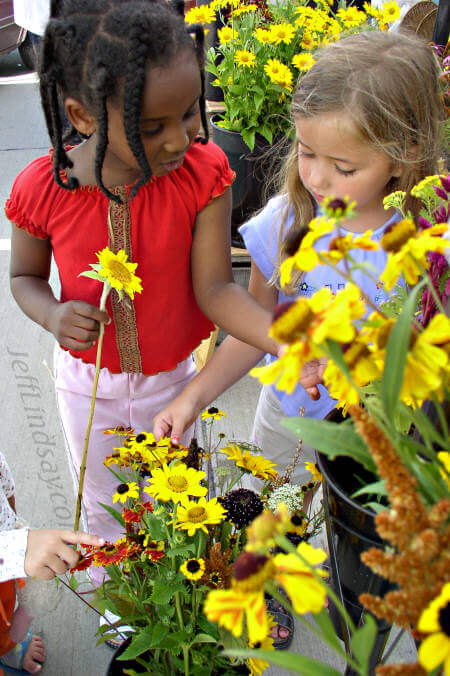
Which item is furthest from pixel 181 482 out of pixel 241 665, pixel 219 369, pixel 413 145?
pixel 413 145

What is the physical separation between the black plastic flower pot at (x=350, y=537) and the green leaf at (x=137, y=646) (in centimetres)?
27

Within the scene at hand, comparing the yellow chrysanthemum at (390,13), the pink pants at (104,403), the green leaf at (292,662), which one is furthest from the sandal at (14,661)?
the yellow chrysanthemum at (390,13)

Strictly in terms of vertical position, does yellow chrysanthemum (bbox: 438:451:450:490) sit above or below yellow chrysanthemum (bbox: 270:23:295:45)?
below

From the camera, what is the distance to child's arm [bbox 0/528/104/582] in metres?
0.75

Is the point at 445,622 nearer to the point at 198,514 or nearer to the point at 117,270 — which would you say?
the point at 198,514

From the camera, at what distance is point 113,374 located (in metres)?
1.11

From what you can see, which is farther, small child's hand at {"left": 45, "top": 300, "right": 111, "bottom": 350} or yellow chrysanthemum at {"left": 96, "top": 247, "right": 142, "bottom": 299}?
small child's hand at {"left": 45, "top": 300, "right": 111, "bottom": 350}

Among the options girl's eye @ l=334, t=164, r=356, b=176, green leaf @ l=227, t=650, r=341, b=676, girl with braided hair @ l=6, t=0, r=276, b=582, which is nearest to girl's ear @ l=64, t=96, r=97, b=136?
girl with braided hair @ l=6, t=0, r=276, b=582

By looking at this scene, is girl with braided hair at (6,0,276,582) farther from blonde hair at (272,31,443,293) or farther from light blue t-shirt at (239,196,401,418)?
blonde hair at (272,31,443,293)

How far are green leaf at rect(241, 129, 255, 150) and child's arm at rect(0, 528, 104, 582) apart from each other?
136 centimetres

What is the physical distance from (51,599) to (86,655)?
0.17 m

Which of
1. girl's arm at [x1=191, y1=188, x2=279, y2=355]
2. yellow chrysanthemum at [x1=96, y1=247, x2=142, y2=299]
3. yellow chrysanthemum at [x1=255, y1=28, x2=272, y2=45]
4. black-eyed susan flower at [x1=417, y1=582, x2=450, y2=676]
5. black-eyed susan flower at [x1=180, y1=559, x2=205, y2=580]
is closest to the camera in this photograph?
black-eyed susan flower at [x1=417, y1=582, x2=450, y2=676]

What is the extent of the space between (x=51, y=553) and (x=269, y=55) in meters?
1.56

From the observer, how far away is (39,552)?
775 mm
